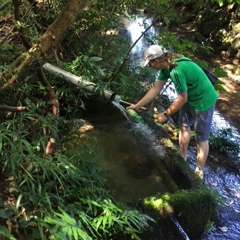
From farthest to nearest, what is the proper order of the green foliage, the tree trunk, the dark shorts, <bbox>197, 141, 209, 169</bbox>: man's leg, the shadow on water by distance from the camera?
<bbox>197, 141, 209, 169</bbox>: man's leg → the dark shorts → the shadow on water → the tree trunk → the green foliage

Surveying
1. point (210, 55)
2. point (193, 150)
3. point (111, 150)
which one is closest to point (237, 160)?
point (193, 150)

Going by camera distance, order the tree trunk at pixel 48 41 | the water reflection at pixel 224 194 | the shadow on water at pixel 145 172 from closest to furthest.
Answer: the tree trunk at pixel 48 41, the shadow on water at pixel 145 172, the water reflection at pixel 224 194

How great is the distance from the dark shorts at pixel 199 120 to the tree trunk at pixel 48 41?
2.07 m

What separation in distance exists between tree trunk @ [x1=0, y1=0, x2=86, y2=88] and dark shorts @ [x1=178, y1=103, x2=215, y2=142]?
2074 mm

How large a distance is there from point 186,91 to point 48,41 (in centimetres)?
175

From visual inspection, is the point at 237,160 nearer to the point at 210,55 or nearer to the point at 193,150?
the point at 193,150

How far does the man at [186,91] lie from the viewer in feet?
12.6

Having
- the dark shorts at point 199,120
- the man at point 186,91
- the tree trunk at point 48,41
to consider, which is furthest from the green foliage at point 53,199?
the dark shorts at point 199,120

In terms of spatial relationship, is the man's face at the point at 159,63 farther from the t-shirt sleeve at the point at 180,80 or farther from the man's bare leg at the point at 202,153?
the man's bare leg at the point at 202,153

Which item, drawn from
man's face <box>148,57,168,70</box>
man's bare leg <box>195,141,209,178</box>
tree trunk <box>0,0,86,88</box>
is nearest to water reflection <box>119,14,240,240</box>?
man's bare leg <box>195,141,209,178</box>

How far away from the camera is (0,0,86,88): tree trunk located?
330cm

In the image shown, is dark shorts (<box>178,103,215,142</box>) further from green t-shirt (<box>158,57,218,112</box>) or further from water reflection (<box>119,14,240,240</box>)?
water reflection (<box>119,14,240,240</box>)

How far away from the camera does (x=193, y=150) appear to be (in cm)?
584

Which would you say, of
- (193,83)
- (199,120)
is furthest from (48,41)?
(199,120)
